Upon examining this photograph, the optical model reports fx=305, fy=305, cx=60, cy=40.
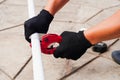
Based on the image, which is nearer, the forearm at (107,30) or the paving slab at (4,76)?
the forearm at (107,30)

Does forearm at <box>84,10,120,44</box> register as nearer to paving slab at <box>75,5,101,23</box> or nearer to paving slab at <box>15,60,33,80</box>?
paving slab at <box>15,60,33,80</box>

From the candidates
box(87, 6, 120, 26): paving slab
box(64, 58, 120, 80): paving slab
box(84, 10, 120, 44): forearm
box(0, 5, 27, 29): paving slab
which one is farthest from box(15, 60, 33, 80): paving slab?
box(87, 6, 120, 26): paving slab

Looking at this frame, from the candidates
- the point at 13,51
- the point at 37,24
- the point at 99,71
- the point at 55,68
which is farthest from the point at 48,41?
the point at 13,51

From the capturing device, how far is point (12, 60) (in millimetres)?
2084

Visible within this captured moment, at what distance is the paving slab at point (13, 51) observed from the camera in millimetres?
2016

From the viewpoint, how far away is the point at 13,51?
2189 millimetres

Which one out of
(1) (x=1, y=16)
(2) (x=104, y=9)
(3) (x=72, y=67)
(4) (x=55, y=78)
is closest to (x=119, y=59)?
(3) (x=72, y=67)

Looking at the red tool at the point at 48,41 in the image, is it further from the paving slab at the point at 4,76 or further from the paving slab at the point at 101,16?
the paving slab at the point at 101,16

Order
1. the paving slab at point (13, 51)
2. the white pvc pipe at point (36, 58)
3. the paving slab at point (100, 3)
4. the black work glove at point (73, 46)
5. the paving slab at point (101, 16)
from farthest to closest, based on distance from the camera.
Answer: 1. the paving slab at point (100, 3)
2. the paving slab at point (101, 16)
3. the paving slab at point (13, 51)
4. the black work glove at point (73, 46)
5. the white pvc pipe at point (36, 58)

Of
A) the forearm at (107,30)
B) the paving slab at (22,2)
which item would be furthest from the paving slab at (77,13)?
the forearm at (107,30)

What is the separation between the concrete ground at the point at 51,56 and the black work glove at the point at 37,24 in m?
0.31

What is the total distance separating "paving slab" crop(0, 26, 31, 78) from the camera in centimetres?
202

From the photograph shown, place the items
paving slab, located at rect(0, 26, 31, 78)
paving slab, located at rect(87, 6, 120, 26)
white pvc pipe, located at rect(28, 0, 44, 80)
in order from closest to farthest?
white pvc pipe, located at rect(28, 0, 44, 80)
paving slab, located at rect(0, 26, 31, 78)
paving slab, located at rect(87, 6, 120, 26)

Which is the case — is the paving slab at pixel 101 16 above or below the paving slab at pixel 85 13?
above
